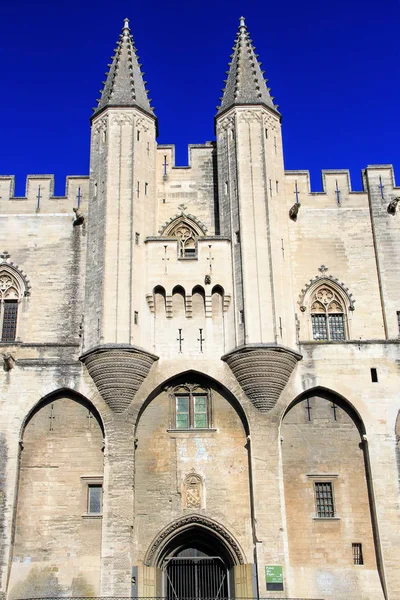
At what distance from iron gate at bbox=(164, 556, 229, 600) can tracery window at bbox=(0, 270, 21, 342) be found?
8.50 meters

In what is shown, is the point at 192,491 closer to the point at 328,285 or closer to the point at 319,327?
the point at 319,327

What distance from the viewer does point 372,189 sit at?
25.4m

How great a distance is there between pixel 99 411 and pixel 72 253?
586 cm

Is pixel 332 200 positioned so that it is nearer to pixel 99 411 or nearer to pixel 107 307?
pixel 107 307

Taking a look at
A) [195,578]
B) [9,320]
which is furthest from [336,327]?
[9,320]

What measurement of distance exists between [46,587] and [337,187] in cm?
1565

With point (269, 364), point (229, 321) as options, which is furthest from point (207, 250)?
point (269, 364)

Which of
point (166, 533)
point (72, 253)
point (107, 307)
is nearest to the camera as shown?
point (166, 533)

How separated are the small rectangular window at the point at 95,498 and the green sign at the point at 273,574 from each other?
4.98 metres

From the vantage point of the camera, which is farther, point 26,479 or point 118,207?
point 118,207

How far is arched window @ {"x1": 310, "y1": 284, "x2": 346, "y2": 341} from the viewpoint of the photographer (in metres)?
23.7

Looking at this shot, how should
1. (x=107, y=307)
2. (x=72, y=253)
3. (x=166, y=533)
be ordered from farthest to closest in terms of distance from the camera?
(x=72, y=253) < (x=107, y=307) < (x=166, y=533)

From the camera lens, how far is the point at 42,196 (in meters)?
25.1

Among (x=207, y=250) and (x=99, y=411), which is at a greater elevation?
(x=207, y=250)
